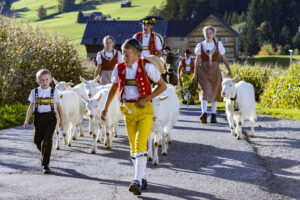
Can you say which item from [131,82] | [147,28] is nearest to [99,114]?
[147,28]

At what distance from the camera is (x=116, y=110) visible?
970 cm

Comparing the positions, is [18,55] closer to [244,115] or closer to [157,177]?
[244,115]

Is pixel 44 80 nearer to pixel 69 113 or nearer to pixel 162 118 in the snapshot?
pixel 162 118

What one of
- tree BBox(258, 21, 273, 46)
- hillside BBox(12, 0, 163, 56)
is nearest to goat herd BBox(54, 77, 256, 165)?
tree BBox(258, 21, 273, 46)

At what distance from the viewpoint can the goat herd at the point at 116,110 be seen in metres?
8.19

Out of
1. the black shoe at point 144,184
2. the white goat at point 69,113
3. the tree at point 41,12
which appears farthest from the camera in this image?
the tree at point 41,12

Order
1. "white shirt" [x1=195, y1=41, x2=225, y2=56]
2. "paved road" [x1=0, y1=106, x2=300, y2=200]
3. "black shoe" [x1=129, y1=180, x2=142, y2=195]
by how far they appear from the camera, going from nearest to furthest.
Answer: "black shoe" [x1=129, y1=180, x2=142, y2=195]
"paved road" [x1=0, y1=106, x2=300, y2=200]
"white shirt" [x1=195, y1=41, x2=225, y2=56]

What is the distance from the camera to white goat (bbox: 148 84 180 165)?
7.53 m

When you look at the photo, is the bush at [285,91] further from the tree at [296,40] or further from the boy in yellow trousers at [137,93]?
the tree at [296,40]

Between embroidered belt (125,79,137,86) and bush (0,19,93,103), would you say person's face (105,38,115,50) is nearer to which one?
bush (0,19,93,103)

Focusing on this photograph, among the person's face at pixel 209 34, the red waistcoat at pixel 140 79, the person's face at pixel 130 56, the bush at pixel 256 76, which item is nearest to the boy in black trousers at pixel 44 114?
the red waistcoat at pixel 140 79

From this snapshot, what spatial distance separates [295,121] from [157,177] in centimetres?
669

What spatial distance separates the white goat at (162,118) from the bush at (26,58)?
715cm

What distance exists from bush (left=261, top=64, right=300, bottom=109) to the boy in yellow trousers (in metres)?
10.4
